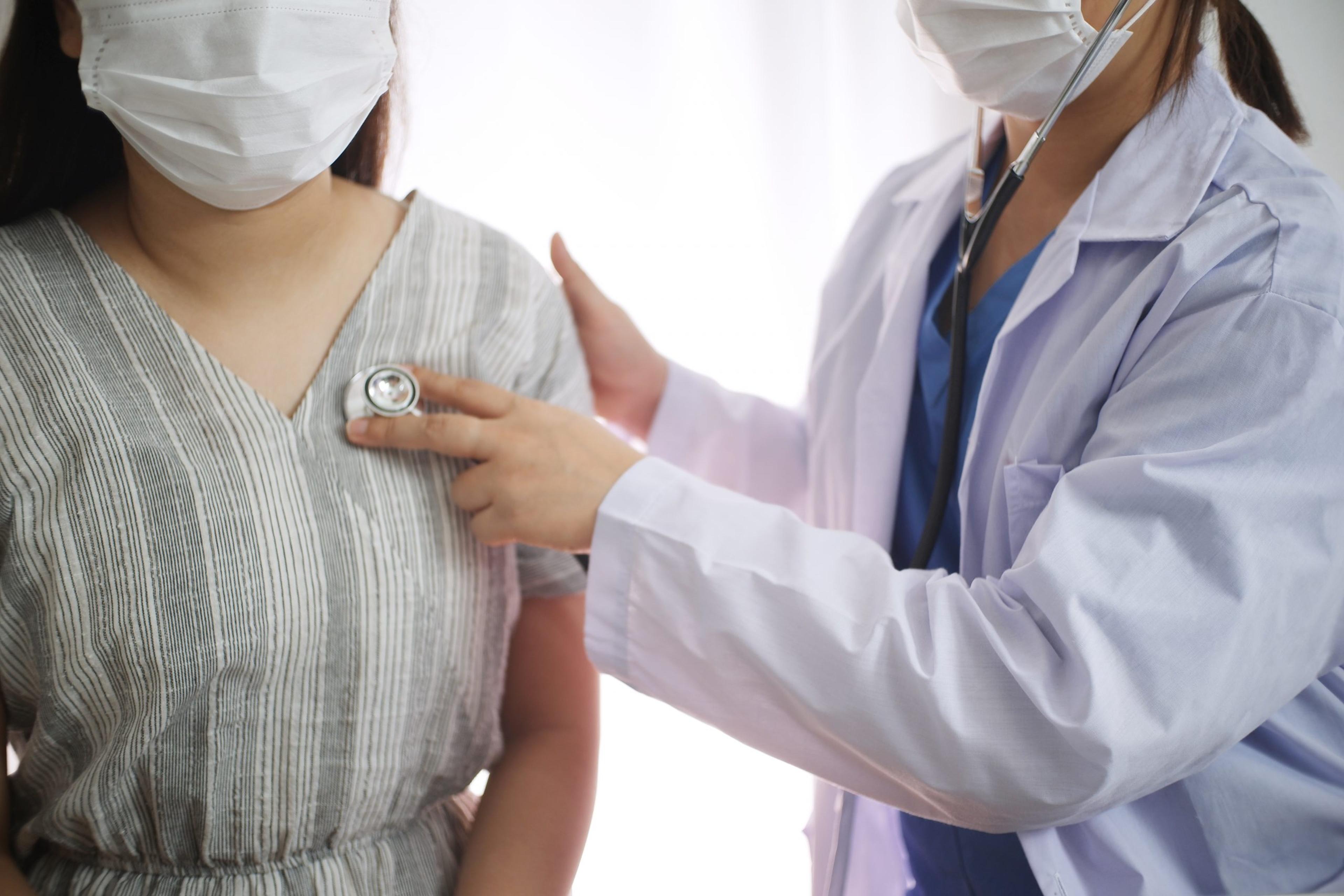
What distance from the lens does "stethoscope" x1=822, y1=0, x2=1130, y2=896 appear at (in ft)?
3.48

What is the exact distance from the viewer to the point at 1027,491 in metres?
0.93

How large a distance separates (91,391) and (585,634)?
1.54 feet

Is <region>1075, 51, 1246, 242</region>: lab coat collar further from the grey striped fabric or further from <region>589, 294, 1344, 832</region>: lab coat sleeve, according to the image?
the grey striped fabric

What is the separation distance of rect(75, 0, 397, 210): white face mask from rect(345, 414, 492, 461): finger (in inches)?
8.7

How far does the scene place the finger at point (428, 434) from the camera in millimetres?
902

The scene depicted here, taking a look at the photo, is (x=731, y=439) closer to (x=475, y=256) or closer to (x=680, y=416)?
(x=680, y=416)

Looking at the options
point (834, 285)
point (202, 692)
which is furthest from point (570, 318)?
point (202, 692)

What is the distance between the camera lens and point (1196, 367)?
81cm

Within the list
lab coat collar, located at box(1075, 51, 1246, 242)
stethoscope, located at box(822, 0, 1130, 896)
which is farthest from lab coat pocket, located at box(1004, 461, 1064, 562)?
lab coat collar, located at box(1075, 51, 1246, 242)

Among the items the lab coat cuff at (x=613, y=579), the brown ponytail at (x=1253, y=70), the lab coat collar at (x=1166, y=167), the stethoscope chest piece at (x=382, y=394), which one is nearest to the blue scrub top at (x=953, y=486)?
the lab coat collar at (x=1166, y=167)

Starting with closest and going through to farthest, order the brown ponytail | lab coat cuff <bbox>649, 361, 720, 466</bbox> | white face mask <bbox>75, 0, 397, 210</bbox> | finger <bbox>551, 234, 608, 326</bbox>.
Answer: white face mask <bbox>75, 0, 397, 210</bbox>, the brown ponytail, finger <bbox>551, 234, 608, 326</bbox>, lab coat cuff <bbox>649, 361, 720, 466</bbox>

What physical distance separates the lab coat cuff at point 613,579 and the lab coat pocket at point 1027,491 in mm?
336

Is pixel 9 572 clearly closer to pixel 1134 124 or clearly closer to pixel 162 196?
pixel 162 196

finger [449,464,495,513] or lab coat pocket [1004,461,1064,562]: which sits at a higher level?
lab coat pocket [1004,461,1064,562]
